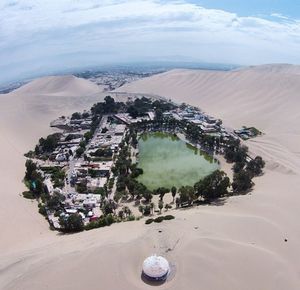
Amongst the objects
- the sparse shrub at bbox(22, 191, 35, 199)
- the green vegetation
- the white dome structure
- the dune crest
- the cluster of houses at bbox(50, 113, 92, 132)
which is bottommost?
the dune crest

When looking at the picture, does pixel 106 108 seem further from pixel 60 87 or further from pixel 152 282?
pixel 152 282

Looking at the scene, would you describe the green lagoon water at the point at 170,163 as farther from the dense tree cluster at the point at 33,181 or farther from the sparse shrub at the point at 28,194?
the sparse shrub at the point at 28,194

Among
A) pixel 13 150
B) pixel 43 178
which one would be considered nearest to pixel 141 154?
pixel 43 178

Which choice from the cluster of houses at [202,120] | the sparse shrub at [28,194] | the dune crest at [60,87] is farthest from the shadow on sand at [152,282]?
the dune crest at [60,87]

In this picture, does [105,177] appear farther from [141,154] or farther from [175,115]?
[175,115]

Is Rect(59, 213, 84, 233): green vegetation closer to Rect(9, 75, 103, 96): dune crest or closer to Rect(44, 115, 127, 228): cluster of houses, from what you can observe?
Rect(44, 115, 127, 228): cluster of houses

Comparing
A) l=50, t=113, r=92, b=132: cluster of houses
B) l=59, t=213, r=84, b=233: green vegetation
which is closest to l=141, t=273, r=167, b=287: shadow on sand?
l=59, t=213, r=84, b=233: green vegetation

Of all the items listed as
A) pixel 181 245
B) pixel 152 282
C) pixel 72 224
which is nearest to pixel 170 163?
pixel 72 224
